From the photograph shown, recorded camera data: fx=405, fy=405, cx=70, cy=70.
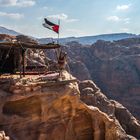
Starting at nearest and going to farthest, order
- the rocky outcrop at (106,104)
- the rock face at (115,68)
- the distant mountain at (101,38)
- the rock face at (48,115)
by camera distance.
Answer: the rock face at (48,115) → the rocky outcrop at (106,104) → the rock face at (115,68) → the distant mountain at (101,38)

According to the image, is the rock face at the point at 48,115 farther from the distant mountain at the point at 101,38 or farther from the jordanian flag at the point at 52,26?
the distant mountain at the point at 101,38

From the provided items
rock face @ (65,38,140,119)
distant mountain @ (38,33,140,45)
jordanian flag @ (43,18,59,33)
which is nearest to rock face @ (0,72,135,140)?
jordanian flag @ (43,18,59,33)

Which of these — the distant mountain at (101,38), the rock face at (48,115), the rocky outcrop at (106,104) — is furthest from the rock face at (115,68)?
the distant mountain at (101,38)

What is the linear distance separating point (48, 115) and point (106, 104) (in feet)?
39.8

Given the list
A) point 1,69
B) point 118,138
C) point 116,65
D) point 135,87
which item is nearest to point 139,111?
point 135,87

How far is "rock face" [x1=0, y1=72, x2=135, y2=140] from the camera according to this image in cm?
2259

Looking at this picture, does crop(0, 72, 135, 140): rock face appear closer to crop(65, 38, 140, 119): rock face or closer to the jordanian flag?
the jordanian flag

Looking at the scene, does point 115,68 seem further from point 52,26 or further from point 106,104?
point 52,26

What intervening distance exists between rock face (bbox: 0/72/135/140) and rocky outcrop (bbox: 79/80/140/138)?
6911 mm

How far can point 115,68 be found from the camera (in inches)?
3066

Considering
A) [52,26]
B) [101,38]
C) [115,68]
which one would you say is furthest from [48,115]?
[101,38]

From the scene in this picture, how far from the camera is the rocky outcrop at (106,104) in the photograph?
34.8 m

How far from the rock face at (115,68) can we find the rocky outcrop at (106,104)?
81.3 ft

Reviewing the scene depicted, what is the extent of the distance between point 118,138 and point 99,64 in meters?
54.1
